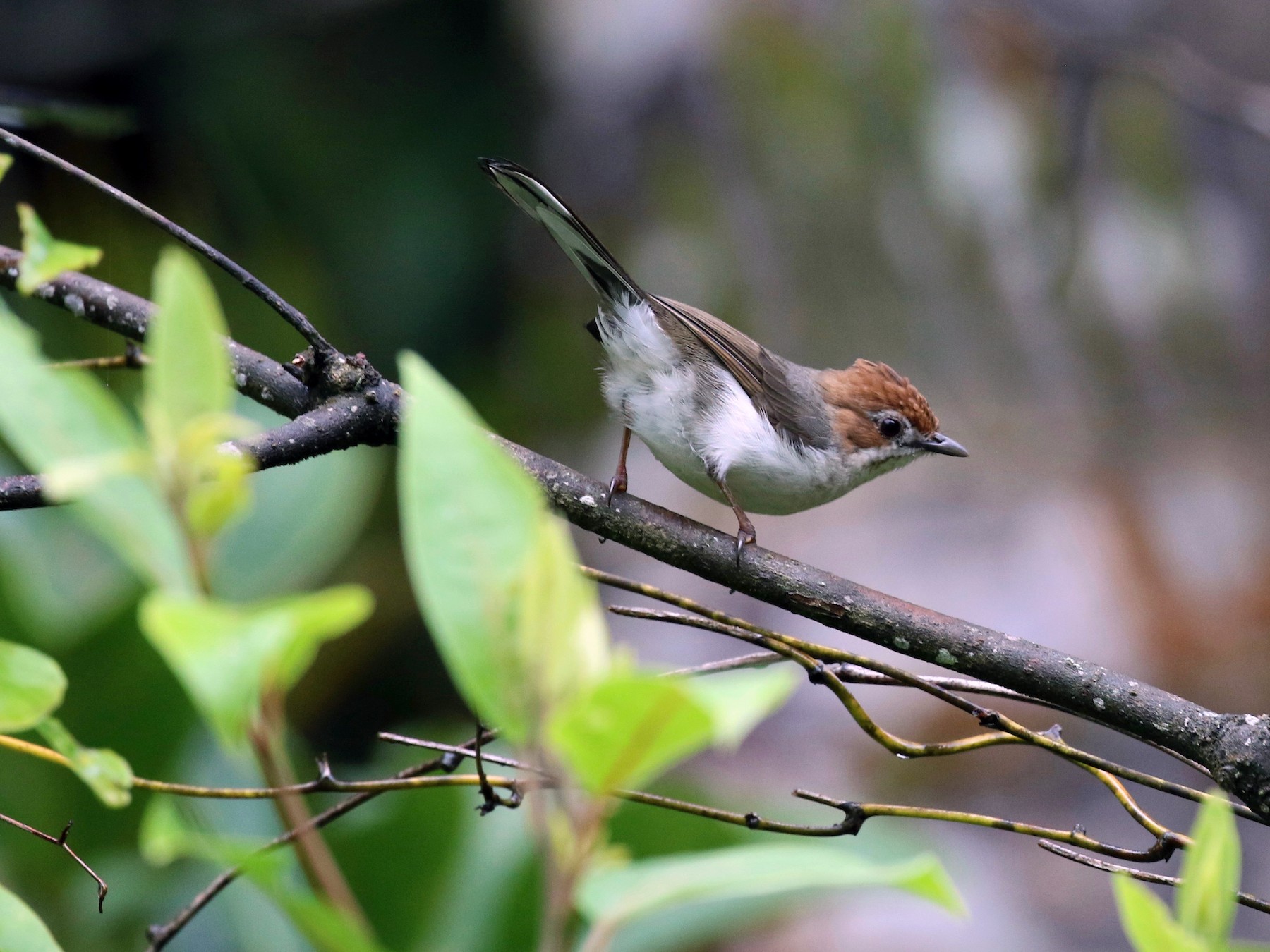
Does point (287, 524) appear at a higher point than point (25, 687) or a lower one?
higher

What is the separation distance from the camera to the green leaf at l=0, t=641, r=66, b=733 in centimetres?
72

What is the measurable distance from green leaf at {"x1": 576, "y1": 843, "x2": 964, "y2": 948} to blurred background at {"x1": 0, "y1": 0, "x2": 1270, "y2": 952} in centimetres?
386

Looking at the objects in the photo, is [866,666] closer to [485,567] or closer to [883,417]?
[485,567]

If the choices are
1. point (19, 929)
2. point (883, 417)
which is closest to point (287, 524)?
point (883, 417)

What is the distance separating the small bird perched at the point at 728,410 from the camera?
2.69 metres

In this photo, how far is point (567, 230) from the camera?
244 centimetres

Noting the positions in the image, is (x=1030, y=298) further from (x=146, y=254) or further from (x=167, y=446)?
(x=167, y=446)

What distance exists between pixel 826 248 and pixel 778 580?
4122mm

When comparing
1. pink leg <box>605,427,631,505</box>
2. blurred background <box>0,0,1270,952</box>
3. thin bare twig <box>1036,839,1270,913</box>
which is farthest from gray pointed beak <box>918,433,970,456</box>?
thin bare twig <box>1036,839,1270,913</box>

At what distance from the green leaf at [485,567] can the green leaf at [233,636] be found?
0.05m

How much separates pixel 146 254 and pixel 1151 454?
465 cm

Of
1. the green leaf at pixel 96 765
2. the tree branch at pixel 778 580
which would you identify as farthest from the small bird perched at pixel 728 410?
the green leaf at pixel 96 765

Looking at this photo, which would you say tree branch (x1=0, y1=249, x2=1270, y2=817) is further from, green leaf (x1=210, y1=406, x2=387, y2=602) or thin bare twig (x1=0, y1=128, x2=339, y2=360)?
green leaf (x1=210, y1=406, x2=387, y2=602)

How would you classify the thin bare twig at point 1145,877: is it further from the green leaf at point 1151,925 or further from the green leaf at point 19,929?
the green leaf at point 19,929
